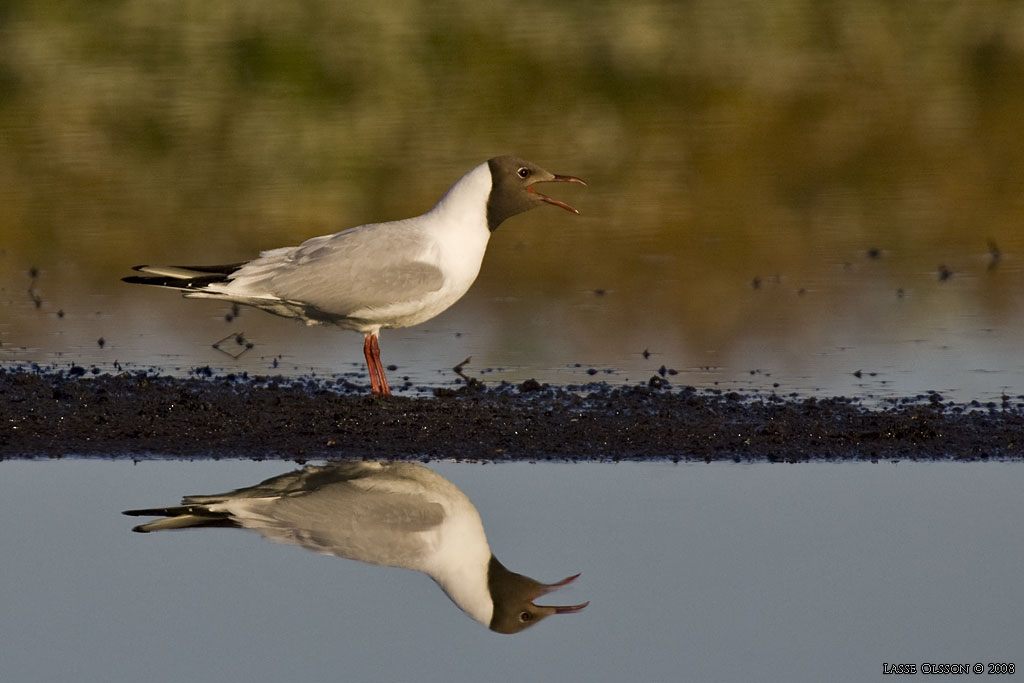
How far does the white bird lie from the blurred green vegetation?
234 cm

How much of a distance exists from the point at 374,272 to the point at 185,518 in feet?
8.78

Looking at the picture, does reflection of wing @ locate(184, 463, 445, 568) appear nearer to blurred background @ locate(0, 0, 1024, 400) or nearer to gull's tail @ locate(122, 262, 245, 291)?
gull's tail @ locate(122, 262, 245, 291)

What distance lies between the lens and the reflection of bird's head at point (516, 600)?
5234 millimetres

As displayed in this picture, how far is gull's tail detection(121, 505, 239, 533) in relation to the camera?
593cm

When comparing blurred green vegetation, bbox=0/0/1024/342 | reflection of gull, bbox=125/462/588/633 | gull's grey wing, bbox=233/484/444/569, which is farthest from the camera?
blurred green vegetation, bbox=0/0/1024/342

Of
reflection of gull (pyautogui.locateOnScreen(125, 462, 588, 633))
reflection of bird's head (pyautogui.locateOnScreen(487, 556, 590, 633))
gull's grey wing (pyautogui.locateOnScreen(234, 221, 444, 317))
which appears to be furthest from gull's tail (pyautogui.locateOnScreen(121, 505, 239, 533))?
gull's grey wing (pyautogui.locateOnScreen(234, 221, 444, 317))

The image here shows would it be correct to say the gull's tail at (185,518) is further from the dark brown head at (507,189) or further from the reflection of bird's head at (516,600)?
the dark brown head at (507,189)

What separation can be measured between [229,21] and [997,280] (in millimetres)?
10424

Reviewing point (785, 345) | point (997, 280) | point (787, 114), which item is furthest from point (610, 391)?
point (787, 114)

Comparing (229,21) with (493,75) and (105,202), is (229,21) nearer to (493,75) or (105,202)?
(493,75)

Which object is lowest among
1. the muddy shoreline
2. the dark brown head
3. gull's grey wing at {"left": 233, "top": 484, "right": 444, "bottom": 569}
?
the muddy shoreline

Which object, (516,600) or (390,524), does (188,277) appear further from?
(516,600)

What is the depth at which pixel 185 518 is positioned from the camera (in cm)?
600

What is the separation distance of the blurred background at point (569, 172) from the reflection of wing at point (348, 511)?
7.70ft
